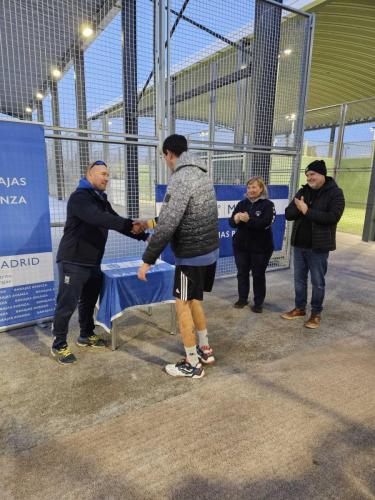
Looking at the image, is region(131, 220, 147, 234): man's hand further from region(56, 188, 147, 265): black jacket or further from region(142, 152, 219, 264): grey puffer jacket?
region(142, 152, 219, 264): grey puffer jacket

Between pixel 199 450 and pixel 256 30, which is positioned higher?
pixel 256 30

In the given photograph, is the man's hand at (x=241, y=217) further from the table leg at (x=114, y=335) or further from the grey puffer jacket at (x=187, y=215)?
the table leg at (x=114, y=335)

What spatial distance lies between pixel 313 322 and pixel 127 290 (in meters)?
2.06

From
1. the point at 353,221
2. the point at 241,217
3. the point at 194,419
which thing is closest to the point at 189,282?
the point at 194,419

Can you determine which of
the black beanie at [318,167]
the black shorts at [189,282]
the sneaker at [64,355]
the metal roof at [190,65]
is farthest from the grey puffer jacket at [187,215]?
the metal roof at [190,65]

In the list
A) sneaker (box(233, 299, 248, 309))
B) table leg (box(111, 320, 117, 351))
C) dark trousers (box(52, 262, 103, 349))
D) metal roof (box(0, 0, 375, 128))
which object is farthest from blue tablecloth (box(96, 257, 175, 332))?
metal roof (box(0, 0, 375, 128))

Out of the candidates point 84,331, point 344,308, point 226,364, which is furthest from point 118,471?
point 344,308

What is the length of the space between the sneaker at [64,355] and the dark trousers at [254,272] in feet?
7.04

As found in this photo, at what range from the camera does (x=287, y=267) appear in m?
5.91

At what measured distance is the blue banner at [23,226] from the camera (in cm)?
306

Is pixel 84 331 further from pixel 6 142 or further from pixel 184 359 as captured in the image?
pixel 6 142

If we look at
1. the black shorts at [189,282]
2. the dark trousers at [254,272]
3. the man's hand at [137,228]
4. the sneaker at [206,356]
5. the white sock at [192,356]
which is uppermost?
the man's hand at [137,228]

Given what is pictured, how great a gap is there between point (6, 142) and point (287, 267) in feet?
15.4

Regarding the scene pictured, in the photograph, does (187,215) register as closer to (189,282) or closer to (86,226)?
(189,282)
